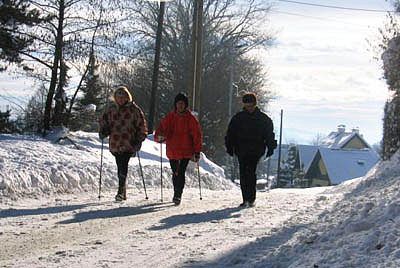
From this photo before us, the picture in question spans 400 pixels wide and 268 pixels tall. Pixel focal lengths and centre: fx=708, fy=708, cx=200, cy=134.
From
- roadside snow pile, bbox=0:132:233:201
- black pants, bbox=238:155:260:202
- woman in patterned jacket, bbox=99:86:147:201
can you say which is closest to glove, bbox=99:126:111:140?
woman in patterned jacket, bbox=99:86:147:201

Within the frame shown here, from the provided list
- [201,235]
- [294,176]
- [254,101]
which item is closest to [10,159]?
[254,101]

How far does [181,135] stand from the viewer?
12.6m

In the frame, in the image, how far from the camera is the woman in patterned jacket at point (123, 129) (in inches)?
489

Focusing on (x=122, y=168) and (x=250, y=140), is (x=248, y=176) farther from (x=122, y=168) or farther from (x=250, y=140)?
(x=122, y=168)

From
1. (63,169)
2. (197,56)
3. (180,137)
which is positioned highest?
(197,56)

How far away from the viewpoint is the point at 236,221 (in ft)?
33.5

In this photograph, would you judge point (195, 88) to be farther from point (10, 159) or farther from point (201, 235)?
point (201, 235)

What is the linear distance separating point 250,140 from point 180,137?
132 centimetres

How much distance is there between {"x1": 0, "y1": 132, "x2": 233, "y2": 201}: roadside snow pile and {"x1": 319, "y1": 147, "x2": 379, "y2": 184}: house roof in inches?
2069

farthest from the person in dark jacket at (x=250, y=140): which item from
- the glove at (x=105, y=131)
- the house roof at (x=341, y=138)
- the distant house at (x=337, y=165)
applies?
the house roof at (x=341, y=138)

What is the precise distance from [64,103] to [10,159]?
792cm

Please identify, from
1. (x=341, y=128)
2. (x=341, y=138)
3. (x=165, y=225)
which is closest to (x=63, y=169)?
(x=165, y=225)

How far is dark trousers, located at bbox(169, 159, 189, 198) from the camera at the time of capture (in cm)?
1241

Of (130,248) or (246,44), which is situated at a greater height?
(246,44)
